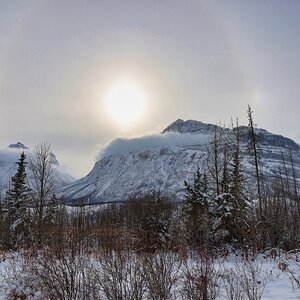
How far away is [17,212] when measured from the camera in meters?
33.4

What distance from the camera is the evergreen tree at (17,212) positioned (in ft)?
103

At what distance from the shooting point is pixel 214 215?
24.4 m

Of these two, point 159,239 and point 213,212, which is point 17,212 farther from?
point 159,239

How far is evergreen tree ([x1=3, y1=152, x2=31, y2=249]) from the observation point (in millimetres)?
31531

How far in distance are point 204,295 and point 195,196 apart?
21.0 metres

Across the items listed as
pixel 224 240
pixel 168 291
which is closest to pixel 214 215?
pixel 224 240

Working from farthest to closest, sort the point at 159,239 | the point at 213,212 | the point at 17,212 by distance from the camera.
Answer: the point at 17,212
the point at 213,212
the point at 159,239

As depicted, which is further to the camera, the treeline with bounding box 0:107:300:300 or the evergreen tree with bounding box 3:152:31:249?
the evergreen tree with bounding box 3:152:31:249

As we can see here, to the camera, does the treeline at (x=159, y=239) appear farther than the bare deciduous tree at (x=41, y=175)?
No

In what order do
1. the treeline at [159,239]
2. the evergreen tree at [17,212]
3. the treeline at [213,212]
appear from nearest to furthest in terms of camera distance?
1. the treeline at [159,239]
2. the treeline at [213,212]
3. the evergreen tree at [17,212]

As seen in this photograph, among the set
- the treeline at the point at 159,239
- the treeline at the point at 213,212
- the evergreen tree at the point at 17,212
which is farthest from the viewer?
the evergreen tree at the point at 17,212

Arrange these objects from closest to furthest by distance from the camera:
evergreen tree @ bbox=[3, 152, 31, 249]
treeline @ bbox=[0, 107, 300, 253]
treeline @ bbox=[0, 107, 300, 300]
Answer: treeline @ bbox=[0, 107, 300, 300] → treeline @ bbox=[0, 107, 300, 253] → evergreen tree @ bbox=[3, 152, 31, 249]

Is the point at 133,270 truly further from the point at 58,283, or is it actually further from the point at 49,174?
the point at 49,174

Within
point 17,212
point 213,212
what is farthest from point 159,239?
point 17,212
